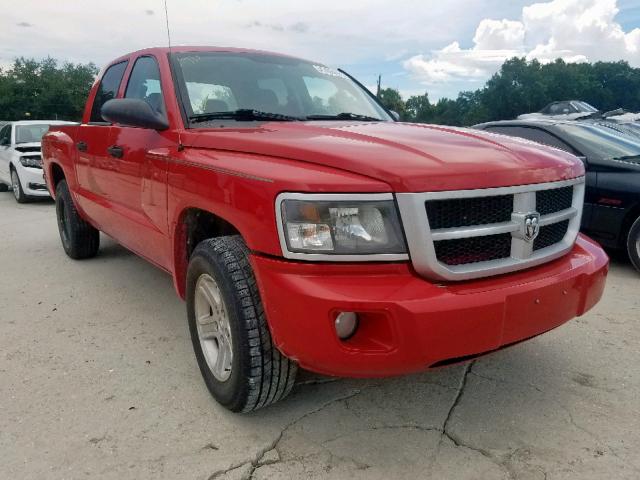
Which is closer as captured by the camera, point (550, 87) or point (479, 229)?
point (479, 229)

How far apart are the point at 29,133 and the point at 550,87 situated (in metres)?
75.7

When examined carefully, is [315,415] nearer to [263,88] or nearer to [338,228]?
[338,228]

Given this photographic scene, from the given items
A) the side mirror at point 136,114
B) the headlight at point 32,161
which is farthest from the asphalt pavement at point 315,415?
Result: the headlight at point 32,161

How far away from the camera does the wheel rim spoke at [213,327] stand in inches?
97.3

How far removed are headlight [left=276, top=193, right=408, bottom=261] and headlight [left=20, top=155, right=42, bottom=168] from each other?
9179mm

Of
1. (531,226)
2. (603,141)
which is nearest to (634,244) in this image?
(603,141)

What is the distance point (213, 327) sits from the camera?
2643mm

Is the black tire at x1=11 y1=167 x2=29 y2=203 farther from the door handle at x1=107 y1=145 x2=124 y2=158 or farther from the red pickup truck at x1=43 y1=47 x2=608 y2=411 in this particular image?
the red pickup truck at x1=43 y1=47 x2=608 y2=411

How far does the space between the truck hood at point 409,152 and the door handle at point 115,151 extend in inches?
33.7

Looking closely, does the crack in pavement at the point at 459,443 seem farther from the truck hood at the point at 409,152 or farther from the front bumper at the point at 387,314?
the truck hood at the point at 409,152

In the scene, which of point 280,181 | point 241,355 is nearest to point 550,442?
point 241,355

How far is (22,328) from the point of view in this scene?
3553 mm

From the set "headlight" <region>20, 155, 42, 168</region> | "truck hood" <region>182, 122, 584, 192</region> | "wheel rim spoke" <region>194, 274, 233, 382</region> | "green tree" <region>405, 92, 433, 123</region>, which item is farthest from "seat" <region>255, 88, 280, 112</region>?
"green tree" <region>405, 92, 433, 123</region>

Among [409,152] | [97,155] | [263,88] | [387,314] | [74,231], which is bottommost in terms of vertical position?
[74,231]
